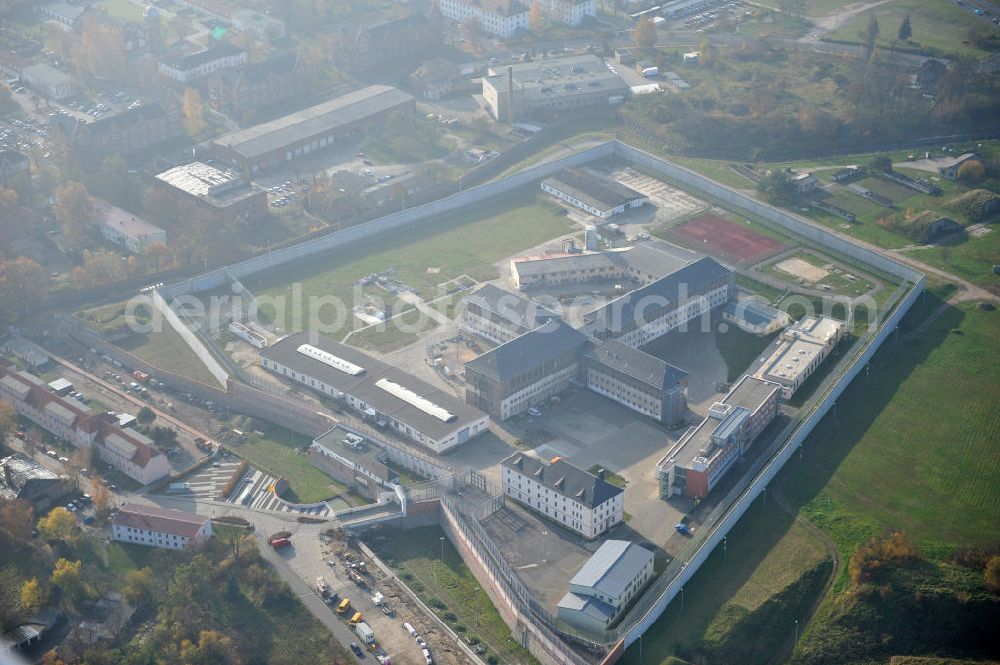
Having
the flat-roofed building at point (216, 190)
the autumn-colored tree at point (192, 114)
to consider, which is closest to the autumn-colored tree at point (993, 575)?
the flat-roofed building at point (216, 190)

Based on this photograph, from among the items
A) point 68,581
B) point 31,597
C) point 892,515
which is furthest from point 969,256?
point 31,597

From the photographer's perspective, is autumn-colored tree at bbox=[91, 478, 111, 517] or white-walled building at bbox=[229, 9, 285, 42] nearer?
autumn-colored tree at bbox=[91, 478, 111, 517]

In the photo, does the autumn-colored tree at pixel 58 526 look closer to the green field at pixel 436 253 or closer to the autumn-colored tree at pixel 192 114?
the green field at pixel 436 253

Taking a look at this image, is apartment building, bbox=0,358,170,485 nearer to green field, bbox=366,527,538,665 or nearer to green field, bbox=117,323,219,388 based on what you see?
green field, bbox=117,323,219,388

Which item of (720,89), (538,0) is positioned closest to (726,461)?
(720,89)

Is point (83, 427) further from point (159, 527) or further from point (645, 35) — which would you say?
point (645, 35)

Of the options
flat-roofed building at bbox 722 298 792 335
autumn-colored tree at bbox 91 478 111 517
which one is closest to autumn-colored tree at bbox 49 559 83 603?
autumn-colored tree at bbox 91 478 111 517
